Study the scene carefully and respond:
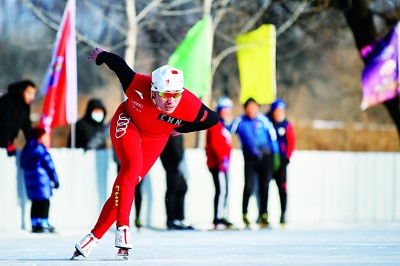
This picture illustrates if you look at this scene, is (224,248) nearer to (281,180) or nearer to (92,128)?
(92,128)

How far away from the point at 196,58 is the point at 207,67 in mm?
226

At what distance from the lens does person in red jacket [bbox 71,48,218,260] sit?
10781 millimetres

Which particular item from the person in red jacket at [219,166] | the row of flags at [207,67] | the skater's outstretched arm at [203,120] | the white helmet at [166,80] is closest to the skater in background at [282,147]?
the row of flags at [207,67]

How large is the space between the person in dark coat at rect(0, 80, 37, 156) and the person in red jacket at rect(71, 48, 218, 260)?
573cm

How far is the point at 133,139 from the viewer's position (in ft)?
36.1

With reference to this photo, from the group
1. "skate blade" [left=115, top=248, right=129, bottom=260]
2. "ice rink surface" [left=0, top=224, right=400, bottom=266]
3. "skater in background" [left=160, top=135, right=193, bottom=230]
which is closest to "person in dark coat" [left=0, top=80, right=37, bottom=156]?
"ice rink surface" [left=0, top=224, right=400, bottom=266]

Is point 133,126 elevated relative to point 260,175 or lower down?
elevated

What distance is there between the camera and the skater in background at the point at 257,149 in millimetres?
18516

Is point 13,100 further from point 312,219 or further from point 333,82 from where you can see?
point 333,82

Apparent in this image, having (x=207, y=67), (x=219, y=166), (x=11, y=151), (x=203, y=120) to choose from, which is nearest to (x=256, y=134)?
(x=219, y=166)

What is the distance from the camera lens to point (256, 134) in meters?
18.6

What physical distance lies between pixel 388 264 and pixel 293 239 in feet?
14.9

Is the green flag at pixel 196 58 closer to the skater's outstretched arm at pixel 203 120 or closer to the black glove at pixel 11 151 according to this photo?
the black glove at pixel 11 151

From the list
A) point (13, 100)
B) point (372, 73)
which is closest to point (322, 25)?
point (372, 73)
